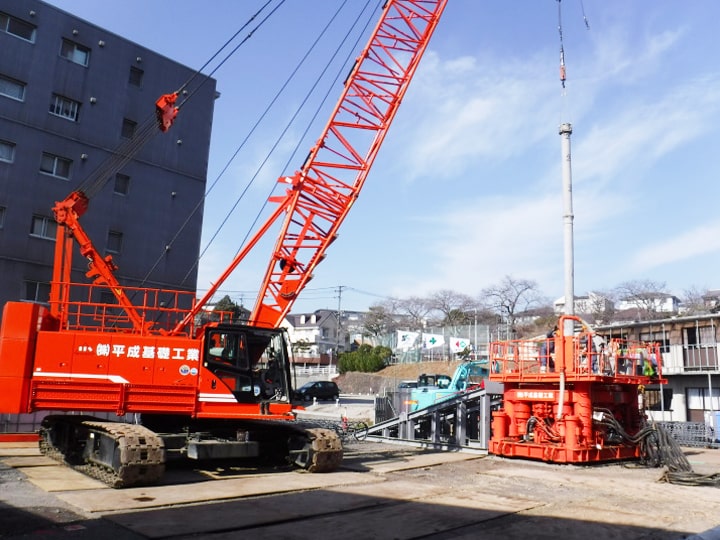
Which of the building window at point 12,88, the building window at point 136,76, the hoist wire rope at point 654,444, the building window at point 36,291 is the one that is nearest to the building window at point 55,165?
the building window at point 12,88

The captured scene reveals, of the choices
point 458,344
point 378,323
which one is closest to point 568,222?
point 458,344

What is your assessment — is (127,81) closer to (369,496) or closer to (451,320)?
(369,496)

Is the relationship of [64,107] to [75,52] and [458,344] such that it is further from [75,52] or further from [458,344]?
[458,344]

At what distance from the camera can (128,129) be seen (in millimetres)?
28359

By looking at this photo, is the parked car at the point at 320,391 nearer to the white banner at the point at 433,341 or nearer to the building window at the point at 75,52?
the white banner at the point at 433,341

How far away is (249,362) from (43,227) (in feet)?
53.0

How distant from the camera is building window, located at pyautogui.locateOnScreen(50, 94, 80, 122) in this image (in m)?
26.0

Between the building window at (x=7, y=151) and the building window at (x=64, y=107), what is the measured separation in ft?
7.68

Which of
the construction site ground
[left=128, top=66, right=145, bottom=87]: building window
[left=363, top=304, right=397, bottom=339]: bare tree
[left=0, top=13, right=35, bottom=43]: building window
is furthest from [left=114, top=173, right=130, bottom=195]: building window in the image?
[left=363, top=304, right=397, bottom=339]: bare tree

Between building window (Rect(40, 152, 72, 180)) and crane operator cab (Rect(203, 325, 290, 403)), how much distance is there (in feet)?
54.3

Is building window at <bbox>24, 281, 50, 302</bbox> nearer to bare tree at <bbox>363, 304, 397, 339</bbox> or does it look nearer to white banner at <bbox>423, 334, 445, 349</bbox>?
white banner at <bbox>423, 334, 445, 349</bbox>

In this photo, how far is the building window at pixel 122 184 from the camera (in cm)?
2769

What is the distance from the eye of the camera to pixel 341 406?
3891 cm

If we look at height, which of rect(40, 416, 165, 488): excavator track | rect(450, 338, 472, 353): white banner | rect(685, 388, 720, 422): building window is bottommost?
rect(40, 416, 165, 488): excavator track
